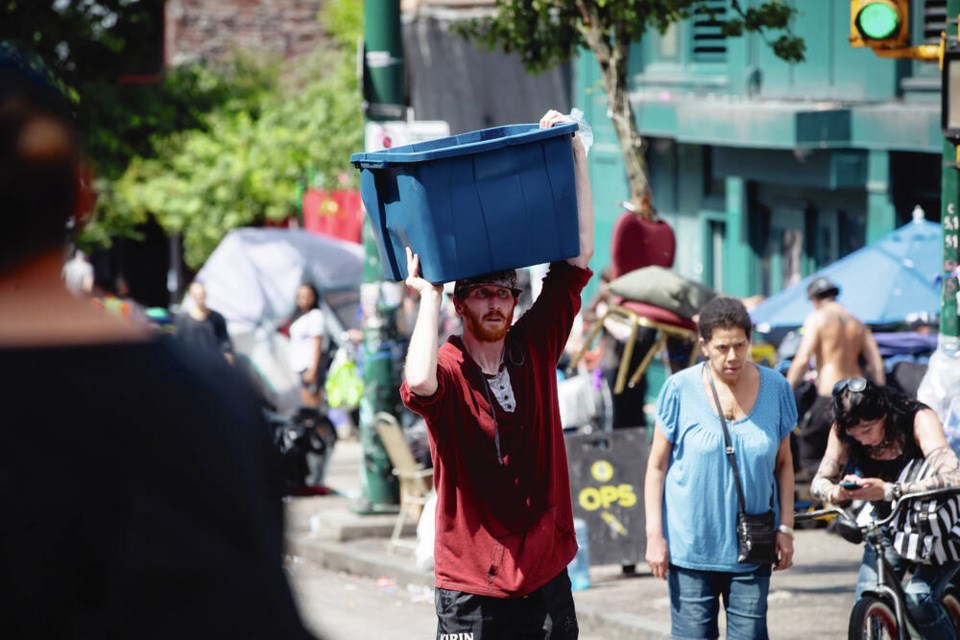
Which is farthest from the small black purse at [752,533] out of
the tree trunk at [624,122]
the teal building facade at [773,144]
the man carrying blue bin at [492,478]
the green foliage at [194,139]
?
the green foliage at [194,139]

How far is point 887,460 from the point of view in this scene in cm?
679

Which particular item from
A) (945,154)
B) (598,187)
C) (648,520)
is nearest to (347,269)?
(598,187)

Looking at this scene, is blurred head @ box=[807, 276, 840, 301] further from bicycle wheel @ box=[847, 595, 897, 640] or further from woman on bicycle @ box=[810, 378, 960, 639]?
bicycle wheel @ box=[847, 595, 897, 640]

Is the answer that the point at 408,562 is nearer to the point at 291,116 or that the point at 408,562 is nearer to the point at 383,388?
the point at 383,388

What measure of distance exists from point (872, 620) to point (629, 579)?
3.28 meters

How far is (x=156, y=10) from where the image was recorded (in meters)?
21.5

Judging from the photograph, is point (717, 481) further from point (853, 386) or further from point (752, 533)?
point (853, 386)

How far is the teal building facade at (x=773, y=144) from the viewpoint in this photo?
13898mm

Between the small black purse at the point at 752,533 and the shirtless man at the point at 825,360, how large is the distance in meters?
4.25

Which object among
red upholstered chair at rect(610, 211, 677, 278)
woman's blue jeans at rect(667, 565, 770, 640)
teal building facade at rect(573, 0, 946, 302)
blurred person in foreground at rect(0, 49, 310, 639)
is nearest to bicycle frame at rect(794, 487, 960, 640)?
woman's blue jeans at rect(667, 565, 770, 640)

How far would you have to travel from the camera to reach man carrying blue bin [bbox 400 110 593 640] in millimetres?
5273

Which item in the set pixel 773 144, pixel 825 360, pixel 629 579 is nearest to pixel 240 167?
A: pixel 773 144

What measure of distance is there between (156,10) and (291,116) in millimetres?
4872

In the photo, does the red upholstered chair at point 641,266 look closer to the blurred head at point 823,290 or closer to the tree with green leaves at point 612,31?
the tree with green leaves at point 612,31
